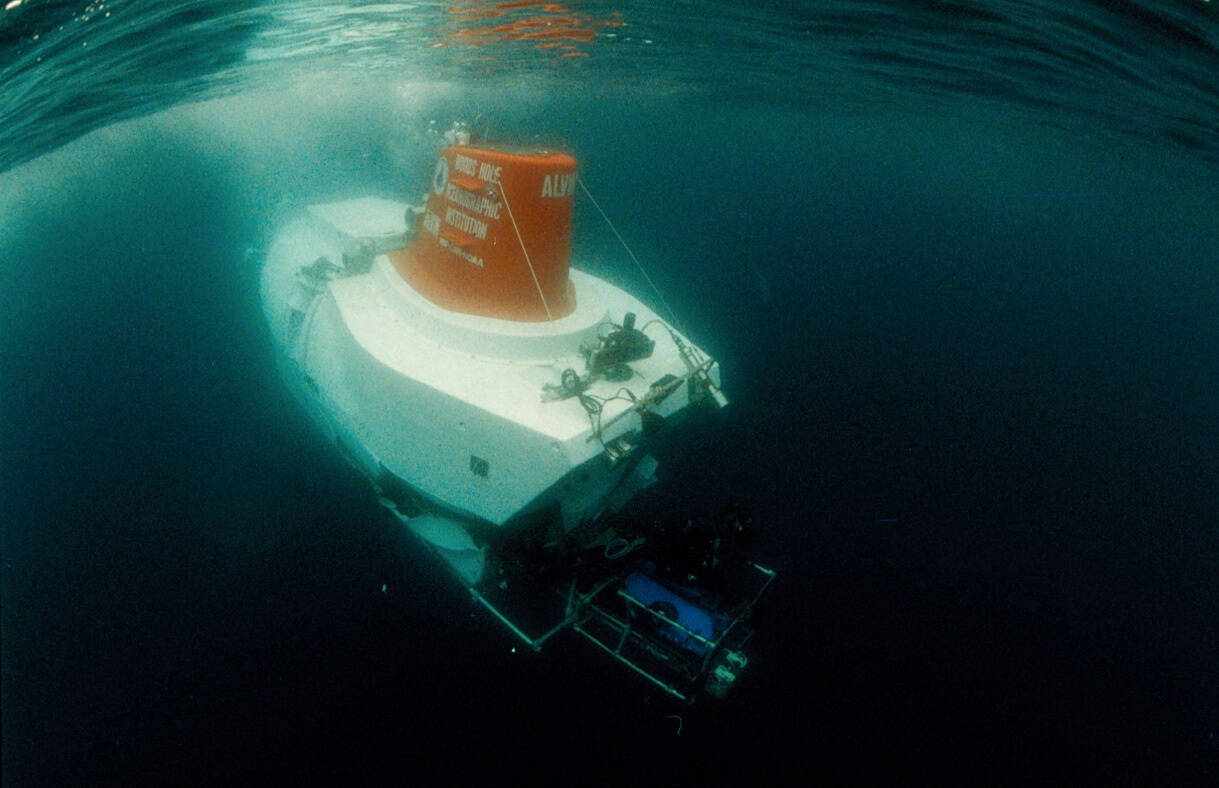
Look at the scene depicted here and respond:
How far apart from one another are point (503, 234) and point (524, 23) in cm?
663

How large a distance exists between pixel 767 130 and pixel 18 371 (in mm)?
31118

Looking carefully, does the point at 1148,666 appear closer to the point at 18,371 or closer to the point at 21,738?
the point at 21,738

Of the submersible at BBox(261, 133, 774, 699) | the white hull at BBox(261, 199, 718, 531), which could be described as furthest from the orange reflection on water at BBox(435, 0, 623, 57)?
the white hull at BBox(261, 199, 718, 531)

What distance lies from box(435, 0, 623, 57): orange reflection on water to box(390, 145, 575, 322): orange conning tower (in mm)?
4552

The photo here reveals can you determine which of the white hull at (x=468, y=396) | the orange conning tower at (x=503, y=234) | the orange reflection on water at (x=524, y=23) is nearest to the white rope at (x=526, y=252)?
the orange conning tower at (x=503, y=234)

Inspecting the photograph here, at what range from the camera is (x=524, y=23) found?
31.6 ft

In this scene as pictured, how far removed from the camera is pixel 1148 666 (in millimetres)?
8117

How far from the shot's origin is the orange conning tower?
5105 mm

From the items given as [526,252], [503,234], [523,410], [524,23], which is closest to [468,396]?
[523,410]

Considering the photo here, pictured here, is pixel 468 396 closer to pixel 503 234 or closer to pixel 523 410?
pixel 523 410

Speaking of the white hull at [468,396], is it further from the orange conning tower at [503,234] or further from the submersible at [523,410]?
the orange conning tower at [503,234]

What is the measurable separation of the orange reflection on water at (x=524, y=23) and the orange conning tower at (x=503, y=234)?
4.55 m

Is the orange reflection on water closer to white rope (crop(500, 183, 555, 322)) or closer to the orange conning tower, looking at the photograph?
the orange conning tower

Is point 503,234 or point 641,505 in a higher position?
point 503,234
